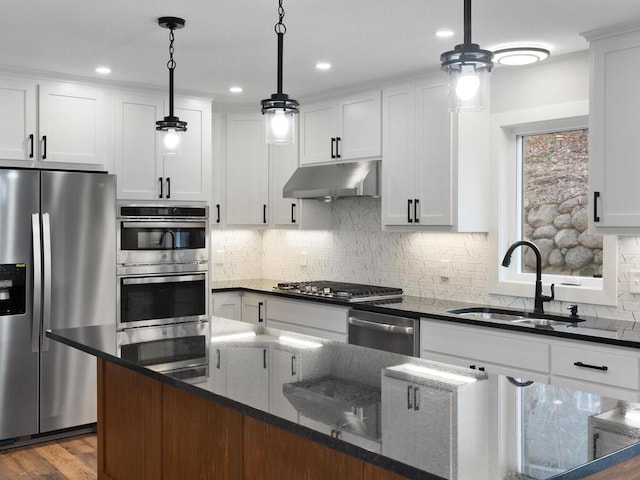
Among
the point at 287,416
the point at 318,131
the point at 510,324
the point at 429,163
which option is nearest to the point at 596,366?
the point at 510,324

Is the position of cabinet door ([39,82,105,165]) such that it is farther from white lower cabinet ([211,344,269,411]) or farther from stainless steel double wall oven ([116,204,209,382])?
white lower cabinet ([211,344,269,411])

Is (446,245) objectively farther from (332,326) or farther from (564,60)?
(564,60)

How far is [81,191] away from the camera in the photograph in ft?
15.7

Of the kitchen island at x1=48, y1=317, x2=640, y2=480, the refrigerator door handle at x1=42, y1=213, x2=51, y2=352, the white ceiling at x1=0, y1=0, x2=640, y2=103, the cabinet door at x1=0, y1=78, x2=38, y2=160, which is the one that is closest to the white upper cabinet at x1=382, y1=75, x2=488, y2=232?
the white ceiling at x1=0, y1=0, x2=640, y2=103

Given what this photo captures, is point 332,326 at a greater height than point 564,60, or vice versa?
point 564,60

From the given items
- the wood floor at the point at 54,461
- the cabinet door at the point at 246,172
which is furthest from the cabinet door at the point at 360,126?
the wood floor at the point at 54,461

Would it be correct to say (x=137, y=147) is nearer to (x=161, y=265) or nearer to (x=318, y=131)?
(x=161, y=265)

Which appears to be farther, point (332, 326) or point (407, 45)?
point (332, 326)

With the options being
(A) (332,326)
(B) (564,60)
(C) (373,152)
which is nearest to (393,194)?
(C) (373,152)

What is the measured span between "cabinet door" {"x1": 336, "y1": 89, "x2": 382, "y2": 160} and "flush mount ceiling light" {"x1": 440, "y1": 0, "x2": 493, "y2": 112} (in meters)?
2.99

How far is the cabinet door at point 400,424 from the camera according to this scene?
5.12 feet

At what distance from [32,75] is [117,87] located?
61cm

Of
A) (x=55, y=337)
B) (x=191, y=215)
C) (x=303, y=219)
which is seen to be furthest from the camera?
(x=303, y=219)

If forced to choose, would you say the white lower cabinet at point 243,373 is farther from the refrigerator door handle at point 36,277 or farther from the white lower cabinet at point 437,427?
the refrigerator door handle at point 36,277
